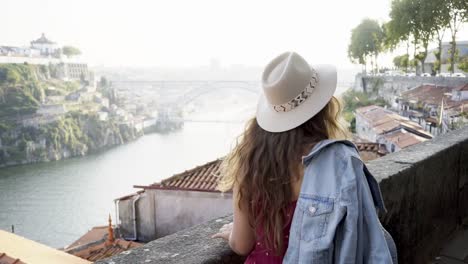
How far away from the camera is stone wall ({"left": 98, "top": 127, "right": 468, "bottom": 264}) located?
3.98ft

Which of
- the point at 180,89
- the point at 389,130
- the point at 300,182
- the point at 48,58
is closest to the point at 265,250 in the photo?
the point at 300,182

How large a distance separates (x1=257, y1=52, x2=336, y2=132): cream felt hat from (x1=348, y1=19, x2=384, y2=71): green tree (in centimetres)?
3973

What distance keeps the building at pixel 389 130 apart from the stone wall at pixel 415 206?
9773mm

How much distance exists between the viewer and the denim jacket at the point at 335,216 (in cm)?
89

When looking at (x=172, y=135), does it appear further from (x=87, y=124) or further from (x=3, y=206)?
(x=3, y=206)

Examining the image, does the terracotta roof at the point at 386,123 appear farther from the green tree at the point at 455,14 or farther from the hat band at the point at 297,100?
the hat band at the point at 297,100

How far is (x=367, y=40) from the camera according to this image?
39.4m

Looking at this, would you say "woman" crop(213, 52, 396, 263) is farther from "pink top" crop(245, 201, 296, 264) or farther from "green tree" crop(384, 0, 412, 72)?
"green tree" crop(384, 0, 412, 72)

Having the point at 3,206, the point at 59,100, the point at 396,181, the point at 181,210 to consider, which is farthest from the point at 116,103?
the point at 396,181

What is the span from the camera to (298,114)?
3.26 feet

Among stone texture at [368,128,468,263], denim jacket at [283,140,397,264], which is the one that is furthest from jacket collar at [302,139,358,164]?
stone texture at [368,128,468,263]

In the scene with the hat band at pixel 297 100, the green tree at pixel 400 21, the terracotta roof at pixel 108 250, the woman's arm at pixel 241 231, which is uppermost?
the green tree at pixel 400 21

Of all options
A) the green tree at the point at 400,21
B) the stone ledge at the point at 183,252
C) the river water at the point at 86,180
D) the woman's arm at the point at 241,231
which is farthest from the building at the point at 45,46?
the woman's arm at the point at 241,231

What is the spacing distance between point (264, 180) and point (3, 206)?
4112 centimetres
